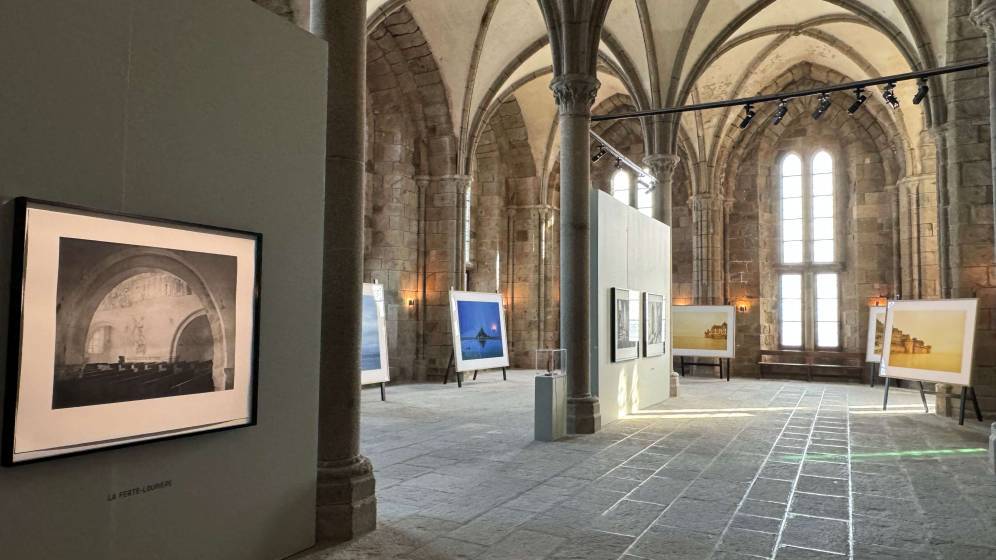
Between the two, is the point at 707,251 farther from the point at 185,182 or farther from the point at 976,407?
the point at 185,182

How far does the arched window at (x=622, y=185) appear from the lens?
66.9 ft

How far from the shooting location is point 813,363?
17.6 meters

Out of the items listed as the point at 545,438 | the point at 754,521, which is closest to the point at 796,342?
the point at 545,438

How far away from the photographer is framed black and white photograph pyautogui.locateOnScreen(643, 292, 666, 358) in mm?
10523

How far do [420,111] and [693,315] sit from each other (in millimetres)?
8186

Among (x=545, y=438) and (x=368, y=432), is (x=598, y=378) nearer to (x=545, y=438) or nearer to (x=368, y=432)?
(x=545, y=438)

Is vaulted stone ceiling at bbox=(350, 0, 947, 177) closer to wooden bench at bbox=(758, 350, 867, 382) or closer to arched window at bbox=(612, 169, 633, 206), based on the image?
arched window at bbox=(612, 169, 633, 206)

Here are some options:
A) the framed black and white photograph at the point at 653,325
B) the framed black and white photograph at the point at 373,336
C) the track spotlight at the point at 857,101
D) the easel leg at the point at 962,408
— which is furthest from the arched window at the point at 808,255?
the framed black and white photograph at the point at 373,336

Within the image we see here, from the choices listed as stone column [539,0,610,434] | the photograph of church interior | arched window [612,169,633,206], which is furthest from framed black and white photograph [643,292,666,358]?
arched window [612,169,633,206]

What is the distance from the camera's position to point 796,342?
1822 centimetres

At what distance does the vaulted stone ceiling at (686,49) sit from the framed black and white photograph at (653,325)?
4007mm

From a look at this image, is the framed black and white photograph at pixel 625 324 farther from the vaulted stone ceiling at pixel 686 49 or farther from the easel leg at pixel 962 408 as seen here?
the vaulted stone ceiling at pixel 686 49

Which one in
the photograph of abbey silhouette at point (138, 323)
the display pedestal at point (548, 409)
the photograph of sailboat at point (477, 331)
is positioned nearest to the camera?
the photograph of abbey silhouette at point (138, 323)

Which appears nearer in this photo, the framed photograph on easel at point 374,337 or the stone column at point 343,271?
the stone column at point 343,271
